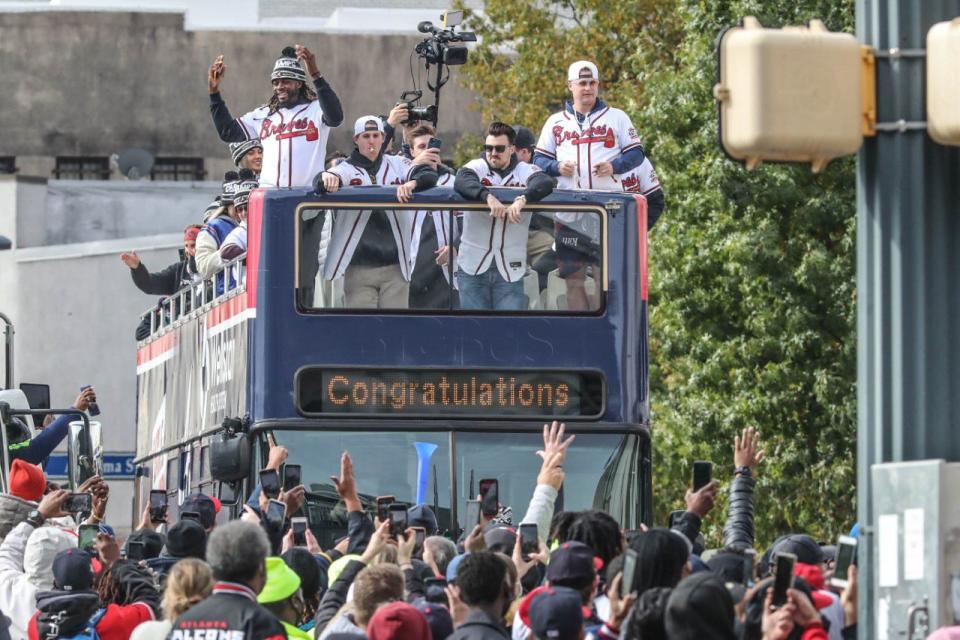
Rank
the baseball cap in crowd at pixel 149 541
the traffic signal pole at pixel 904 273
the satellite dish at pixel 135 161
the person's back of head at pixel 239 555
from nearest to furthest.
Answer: the traffic signal pole at pixel 904 273, the person's back of head at pixel 239 555, the baseball cap in crowd at pixel 149 541, the satellite dish at pixel 135 161

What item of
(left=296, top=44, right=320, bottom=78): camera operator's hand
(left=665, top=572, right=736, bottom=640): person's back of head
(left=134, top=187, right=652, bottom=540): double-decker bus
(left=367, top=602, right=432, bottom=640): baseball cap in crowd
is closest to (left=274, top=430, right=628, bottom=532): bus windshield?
(left=134, top=187, right=652, bottom=540): double-decker bus

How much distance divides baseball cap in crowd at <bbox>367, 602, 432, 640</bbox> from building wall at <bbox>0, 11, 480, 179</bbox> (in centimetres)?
4539

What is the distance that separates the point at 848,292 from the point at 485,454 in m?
11.8

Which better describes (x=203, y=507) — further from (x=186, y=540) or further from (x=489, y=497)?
(x=489, y=497)

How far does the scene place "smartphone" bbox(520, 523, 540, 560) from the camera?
10216 millimetres

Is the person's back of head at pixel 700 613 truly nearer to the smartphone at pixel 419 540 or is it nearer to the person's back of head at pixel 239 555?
the person's back of head at pixel 239 555

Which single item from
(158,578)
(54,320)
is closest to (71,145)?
(54,320)

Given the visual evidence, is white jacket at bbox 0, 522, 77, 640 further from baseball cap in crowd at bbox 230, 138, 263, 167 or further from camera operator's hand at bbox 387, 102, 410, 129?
baseball cap in crowd at bbox 230, 138, 263, 167

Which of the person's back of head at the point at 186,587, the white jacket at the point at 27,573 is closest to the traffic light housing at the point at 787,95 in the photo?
the person's back of head at the point at 186,587

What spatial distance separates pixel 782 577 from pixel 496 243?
851cm

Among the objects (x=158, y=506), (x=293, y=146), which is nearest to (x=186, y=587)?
(x=158, y=506)

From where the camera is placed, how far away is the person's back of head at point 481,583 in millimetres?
8367

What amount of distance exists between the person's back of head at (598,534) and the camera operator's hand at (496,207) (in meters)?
6.25

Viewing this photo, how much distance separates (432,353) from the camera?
1573 cm
